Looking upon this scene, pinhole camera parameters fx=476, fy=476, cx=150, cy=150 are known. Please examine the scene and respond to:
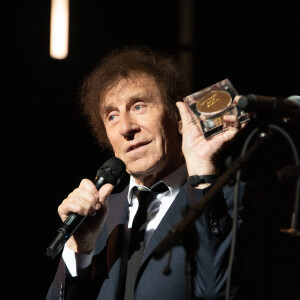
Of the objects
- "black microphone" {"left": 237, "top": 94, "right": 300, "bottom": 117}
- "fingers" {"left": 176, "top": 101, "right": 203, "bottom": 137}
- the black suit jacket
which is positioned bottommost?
the black suit jacket

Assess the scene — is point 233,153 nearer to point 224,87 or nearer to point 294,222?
point 224,87

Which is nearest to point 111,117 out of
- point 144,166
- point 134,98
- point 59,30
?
point 134,98

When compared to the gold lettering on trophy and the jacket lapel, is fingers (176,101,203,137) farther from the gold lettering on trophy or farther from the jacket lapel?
the jacket lapel

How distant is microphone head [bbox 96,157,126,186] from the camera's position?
1.95m

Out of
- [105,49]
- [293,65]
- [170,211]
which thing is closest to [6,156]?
[105,49]

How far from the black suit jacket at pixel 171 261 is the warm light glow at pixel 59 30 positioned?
1294mm

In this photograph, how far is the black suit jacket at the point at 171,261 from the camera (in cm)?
170

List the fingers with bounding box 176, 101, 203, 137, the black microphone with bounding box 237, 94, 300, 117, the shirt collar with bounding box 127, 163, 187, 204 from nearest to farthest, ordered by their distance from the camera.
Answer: the black microphone with bounding box 237, 94, 300, 117 → the fingers with bounding box 176, 101, 203, 137 → the shirt collar with bounding box 127, 163, 187, 204

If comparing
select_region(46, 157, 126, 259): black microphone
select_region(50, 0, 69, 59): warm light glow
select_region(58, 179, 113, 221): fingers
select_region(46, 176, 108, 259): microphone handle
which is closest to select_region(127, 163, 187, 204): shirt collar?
select_region(46, 157, 126, 259): black microphone

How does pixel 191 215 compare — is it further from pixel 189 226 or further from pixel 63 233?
pixel 63 233

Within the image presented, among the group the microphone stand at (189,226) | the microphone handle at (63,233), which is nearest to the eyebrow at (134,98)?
the microphone handle at (63,233)

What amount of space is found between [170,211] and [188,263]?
71 centimetres

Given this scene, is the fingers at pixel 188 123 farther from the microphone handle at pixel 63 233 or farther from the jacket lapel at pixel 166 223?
the microphone handle at pixel 63 233

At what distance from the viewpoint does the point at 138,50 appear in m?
2.78
